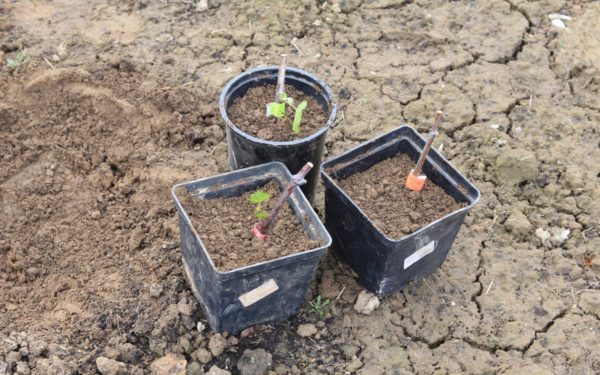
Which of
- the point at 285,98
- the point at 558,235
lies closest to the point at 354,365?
the point at 285,98

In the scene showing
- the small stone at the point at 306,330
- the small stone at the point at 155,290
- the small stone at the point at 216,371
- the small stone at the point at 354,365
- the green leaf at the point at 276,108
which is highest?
the green leaf at the point at 276,108

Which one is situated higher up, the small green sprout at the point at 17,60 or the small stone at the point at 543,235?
the small green sprout at the point at 17,60

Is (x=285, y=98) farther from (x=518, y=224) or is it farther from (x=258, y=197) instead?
(x=518, y=224)

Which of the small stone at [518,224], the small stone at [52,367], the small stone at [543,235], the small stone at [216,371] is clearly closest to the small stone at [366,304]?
the small stone at [216,371]

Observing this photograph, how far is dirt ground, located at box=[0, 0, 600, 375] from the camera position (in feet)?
9.01

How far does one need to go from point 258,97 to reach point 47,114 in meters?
1.34

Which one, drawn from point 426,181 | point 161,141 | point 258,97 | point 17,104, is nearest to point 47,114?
point 17,104

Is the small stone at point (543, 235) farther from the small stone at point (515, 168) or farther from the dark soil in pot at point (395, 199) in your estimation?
the dark soil in pot at point (395, 199)

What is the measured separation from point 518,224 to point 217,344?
1.69 metres

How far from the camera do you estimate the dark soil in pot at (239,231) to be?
2.48 m

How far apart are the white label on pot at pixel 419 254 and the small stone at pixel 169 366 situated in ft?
3.48

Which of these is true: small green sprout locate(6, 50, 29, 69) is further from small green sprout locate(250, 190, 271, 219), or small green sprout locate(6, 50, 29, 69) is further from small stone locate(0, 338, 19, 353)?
small green sprout locate(250, 190, 271, 219)

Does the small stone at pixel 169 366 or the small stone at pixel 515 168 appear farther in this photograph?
the small stone at pixel 515 168

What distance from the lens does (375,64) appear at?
4.10m
